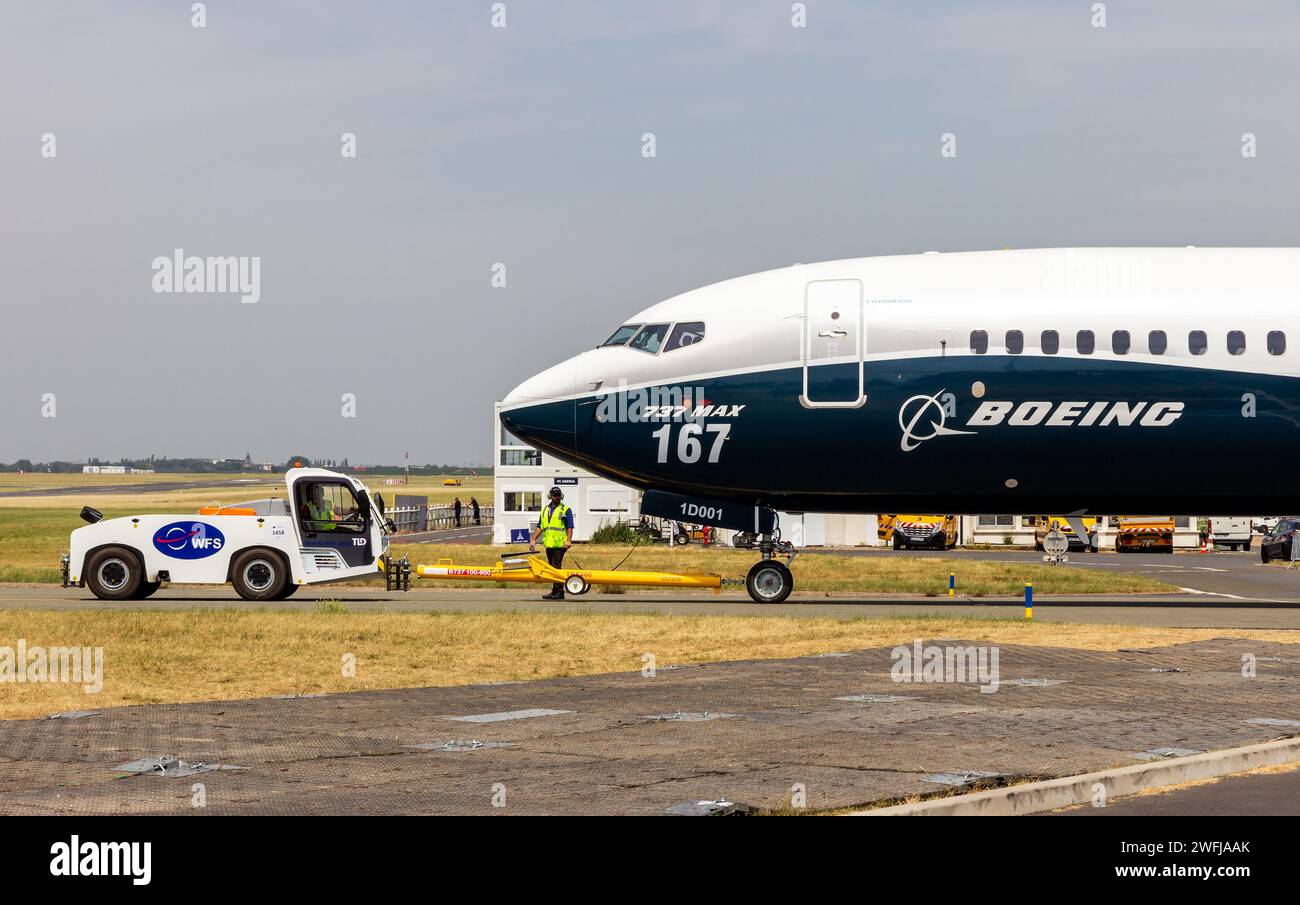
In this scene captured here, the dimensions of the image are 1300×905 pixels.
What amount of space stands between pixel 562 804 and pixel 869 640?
38.6 ft

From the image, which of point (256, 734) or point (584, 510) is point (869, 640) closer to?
point (256, 734)

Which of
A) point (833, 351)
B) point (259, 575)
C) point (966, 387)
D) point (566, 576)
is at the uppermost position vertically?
point (833, 351)

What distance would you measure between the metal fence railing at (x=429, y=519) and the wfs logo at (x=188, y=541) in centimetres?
6031

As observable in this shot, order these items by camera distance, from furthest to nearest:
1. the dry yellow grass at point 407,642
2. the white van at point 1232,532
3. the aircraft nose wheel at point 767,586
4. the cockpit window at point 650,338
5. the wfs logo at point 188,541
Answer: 1. the white van at point 1232,532
2. the aircraft nose wheel at point 767,586
3. the wfs logo at point 188,541
4. the cockpit window at point 650,338
5. the dry yellow grass at point 407,642

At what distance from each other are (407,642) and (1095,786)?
11.6 metres

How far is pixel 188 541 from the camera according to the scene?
2844cm

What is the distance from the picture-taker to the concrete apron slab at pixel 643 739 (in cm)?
979

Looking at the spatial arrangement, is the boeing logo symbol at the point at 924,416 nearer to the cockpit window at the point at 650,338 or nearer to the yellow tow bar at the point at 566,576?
the cockpit window at the point at 650,338

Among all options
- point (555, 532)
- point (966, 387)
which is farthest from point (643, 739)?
point (555, 532)

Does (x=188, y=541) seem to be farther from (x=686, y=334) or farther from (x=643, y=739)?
(x=643, y=739)

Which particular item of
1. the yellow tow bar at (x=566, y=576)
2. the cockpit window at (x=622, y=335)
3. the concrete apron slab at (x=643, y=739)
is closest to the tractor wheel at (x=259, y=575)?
the yellow tow bar at (x=566, y=576)

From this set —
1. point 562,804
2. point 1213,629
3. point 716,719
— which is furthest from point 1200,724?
point 1213,629

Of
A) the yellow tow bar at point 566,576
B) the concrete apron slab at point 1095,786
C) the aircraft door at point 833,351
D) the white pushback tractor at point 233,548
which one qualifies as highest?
the aircraft door at point 833,351
